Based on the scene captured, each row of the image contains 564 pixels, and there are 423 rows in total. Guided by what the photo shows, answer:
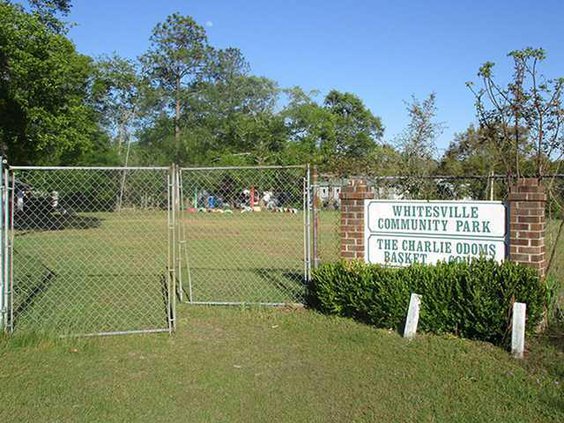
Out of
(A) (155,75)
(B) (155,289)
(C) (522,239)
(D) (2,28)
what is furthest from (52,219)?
(A) (155,75)

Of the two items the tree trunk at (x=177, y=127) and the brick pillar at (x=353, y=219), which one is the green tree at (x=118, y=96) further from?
the brick pillar at (x=353, y=219)

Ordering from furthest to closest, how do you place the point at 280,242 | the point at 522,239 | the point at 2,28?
the point at 2,28 < the point at 280,242 < the point at 522,239

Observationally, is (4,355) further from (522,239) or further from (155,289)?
(522,239)

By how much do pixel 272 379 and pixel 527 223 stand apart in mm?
2931

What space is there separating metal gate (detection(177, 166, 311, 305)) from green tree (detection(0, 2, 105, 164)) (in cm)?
627

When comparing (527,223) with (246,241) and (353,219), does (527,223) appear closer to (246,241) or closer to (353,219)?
(353,219)

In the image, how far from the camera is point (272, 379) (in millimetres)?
4547

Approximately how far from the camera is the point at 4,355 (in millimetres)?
4977

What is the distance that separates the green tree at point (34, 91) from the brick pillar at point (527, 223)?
17.7m

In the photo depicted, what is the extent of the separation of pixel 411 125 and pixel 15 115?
14.7m

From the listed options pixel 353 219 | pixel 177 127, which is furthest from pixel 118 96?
pixel 353 219

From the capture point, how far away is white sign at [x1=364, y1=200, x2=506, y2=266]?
571 cm

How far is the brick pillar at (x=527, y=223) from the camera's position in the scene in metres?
5.39

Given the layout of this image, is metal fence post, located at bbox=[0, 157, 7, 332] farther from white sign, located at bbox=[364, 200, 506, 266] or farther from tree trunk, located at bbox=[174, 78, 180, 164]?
tree trunk, located at bbox=[174, 78, 180, 164]
